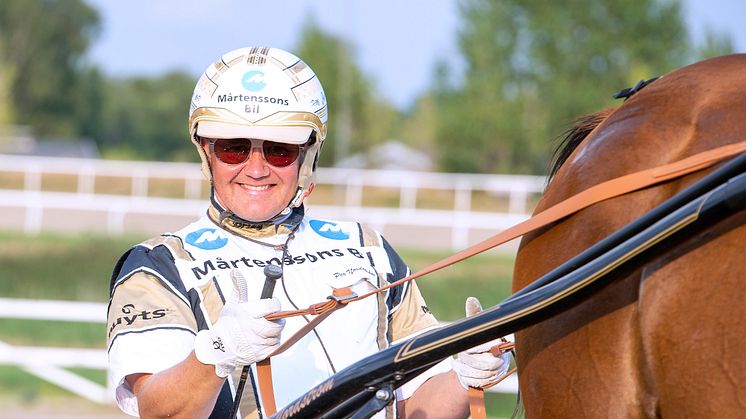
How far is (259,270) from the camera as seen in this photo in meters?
2.44

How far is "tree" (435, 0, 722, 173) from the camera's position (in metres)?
32.4

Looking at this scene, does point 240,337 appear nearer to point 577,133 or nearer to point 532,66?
point 577,133

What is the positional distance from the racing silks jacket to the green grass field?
4.30 metres

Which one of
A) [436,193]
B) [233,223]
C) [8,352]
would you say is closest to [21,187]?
[436,193]

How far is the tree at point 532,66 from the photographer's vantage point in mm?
32438

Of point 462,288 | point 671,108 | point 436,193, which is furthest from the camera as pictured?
point 436,193

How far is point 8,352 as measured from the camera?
666 cm

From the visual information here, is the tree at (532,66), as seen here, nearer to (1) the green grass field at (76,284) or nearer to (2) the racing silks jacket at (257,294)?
(1) the green grass field at (76,284)

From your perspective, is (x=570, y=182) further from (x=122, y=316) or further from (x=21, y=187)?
(x=21, y=187)

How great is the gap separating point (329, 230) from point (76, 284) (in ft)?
27.3

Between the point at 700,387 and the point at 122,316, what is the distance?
1.30 m

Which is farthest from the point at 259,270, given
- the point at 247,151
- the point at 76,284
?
the point at 76,284

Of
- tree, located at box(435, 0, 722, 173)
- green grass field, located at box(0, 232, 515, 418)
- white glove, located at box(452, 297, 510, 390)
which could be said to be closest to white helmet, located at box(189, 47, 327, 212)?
white glove, located at box(452, 297, 510, 390)

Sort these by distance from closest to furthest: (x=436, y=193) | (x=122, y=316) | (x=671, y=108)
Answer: (x=671, y=108) < (x=122, y=316) < (x=436, y=193)
